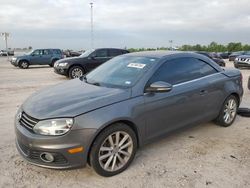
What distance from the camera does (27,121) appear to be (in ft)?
10.2

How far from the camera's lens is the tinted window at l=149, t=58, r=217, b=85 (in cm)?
380

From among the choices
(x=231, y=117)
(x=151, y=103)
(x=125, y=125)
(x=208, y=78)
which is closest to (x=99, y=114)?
(x=125, y=125)

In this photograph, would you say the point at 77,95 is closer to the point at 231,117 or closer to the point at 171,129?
the point at 171,129

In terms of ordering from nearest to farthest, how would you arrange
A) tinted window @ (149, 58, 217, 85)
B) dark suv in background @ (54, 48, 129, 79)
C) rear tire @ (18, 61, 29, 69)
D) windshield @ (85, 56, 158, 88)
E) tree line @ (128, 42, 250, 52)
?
windshield @ (85, 56, 158, 88), tinted window @ (149, 58, 217, 85), dark suv in background @ (54, 48, 129, 79), rear tire @ (18, 61, 29, 69), tree line @ (128, 42, 250, 52)

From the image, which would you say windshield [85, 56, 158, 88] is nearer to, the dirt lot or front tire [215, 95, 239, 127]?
the dirt lot

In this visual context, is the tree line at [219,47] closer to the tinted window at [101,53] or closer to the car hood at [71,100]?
the tinted window at [101,53]

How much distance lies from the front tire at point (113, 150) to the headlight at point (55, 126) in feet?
1.23

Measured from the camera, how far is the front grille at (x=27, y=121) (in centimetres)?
298

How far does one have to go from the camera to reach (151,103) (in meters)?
3.46

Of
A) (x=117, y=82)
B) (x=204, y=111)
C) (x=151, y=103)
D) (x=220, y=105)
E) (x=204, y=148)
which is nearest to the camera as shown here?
(x=151, y=103)

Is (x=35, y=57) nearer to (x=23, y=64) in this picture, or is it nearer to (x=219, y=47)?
(x=23, y=64)

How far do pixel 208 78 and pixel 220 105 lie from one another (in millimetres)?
593

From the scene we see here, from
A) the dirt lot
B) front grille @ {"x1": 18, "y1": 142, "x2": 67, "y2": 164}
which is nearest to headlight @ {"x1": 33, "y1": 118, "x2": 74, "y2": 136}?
front grille @ {"x1": 18, "y1": 142, "x2": 67, "y2": 164}

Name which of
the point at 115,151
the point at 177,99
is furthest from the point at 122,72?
the point at 115,151
